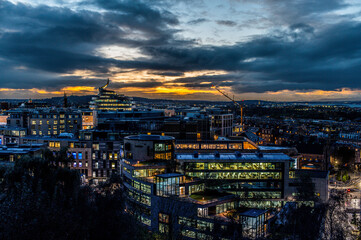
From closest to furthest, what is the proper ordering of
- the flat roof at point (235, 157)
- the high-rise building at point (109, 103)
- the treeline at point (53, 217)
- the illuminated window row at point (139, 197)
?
the treeline at point (53, 217) → the illuminated window row at point (139, 197) → the flat roof at point (235, 157) → the high-rise building at point (109, 103)

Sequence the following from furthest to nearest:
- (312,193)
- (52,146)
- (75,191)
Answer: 1. (52,146)
2. (312,193)
3. (75,191)

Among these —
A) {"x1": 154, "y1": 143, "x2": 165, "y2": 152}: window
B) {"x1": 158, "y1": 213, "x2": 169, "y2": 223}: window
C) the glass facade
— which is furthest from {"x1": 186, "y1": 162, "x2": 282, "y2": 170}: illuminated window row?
{"x1": 158, "y1": 213, "x2": 169, "y2": 223}: window

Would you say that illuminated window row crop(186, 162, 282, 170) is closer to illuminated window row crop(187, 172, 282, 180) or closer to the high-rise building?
illuminated window row crop(187, 172, 282, 180)

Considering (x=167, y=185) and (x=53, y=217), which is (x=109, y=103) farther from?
(x=53, y=217)

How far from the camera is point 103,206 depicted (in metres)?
27.3

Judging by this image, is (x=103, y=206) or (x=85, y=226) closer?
(x=85, y=226)

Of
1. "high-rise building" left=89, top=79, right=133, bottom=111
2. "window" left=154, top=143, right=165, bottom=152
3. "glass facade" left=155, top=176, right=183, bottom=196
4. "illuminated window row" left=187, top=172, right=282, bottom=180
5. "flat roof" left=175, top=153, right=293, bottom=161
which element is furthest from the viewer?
"high-rise building" left=89, top=79, right=133, bottom=111

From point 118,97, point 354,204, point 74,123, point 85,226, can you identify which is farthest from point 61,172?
point 118,97

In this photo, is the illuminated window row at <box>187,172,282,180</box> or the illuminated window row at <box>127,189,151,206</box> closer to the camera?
the illuminated window row at <box>127,189,151,206</box>

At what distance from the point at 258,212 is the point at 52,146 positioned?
5995 centimetres

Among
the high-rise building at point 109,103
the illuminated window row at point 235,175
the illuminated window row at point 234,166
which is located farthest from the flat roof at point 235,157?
the high-rise building at point 109,103

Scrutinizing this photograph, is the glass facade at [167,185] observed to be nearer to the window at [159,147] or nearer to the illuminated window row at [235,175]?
the illuminated window row at [235,175]

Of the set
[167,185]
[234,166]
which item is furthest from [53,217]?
[234,166]

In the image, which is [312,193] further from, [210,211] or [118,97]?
[118,97]
